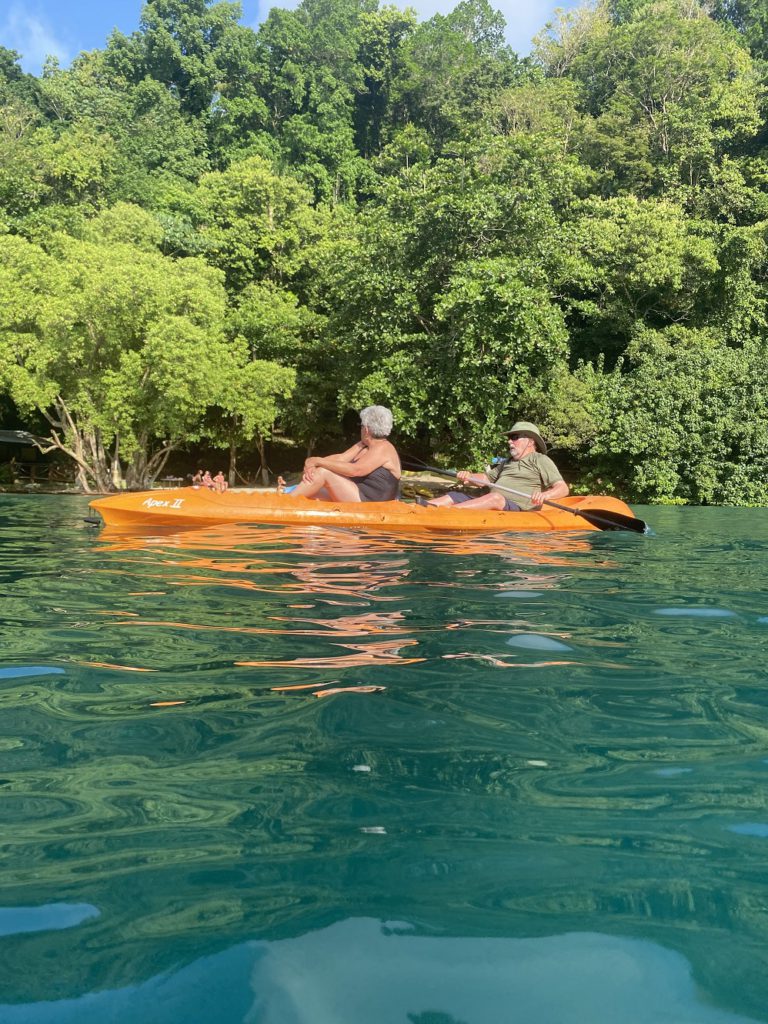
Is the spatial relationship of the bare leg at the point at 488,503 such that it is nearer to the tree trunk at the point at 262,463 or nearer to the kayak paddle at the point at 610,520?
the kayak paddle at the point at 610,520

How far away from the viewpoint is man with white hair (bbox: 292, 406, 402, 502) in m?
8.63

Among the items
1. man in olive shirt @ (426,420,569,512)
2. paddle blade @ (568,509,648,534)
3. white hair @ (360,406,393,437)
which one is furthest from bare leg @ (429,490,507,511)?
white hair @ (360,406,393,437)

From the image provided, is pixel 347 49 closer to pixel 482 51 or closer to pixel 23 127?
pixel 482 51

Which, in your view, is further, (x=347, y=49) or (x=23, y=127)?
(x=347, y=49)

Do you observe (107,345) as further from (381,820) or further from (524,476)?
(381,820)

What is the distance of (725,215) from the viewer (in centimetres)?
3078

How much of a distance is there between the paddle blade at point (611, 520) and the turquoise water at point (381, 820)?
5.37m

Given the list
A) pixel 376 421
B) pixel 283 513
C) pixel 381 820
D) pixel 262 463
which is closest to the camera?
pixel 381 820

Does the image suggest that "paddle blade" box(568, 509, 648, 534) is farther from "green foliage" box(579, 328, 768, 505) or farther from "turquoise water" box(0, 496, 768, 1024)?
"green foliage" box(579, 328, 768, 505)

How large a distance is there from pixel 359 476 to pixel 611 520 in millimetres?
2892

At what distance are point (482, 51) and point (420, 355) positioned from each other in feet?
130

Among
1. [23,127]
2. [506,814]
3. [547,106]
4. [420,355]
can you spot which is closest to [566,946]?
[506,814]

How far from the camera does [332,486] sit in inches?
345

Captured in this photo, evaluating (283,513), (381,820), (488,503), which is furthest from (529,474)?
(381,820)
